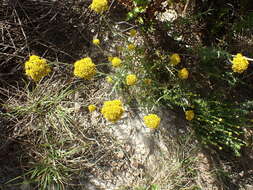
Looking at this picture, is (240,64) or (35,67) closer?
(35,67)

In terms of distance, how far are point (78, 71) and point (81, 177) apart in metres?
1.08

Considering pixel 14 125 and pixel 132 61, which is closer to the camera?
pixel 14 125

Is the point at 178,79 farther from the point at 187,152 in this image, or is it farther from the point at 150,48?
the point at 187,152

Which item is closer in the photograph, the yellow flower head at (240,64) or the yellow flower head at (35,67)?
the yellow flower head at (35,67)

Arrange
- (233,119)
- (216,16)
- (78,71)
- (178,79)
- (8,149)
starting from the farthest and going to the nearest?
(216,16), (233,119), (178,79), (8,149), (78,71)

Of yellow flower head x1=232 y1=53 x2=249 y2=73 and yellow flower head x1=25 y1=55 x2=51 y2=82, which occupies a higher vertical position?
yellow flower head x1=232 y1=53 x2=249 y2=73

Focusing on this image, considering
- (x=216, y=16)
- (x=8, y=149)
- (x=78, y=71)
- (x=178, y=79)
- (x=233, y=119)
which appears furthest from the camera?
(x=216, y=16)

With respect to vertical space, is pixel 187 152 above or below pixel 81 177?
above

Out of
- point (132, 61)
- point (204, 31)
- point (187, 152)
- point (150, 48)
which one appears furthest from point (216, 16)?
point (187, 152)

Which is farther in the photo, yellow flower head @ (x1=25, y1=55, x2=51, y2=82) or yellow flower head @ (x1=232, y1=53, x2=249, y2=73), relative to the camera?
yellow flower head @ (x1=232, y1=53, x2=249, y2=73)

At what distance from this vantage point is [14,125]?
89.5 inches

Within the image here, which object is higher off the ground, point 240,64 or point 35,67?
point 240,64

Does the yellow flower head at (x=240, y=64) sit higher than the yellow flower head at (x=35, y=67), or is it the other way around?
the yellow flower head at (x=240, y=64)

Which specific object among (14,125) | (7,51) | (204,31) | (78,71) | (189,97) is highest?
(204,31)
